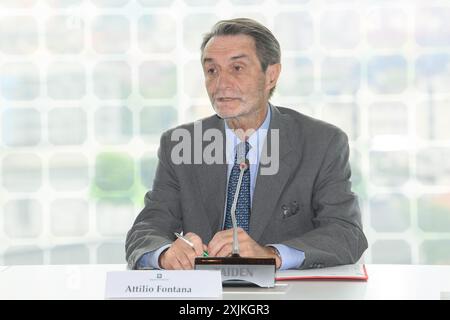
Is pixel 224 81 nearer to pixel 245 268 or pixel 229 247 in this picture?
pixel 229 247

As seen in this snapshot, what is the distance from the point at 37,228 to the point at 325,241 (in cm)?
255

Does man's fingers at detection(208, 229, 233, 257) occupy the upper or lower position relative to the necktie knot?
lower

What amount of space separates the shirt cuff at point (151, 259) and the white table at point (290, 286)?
11 cm

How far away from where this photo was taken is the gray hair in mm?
2977

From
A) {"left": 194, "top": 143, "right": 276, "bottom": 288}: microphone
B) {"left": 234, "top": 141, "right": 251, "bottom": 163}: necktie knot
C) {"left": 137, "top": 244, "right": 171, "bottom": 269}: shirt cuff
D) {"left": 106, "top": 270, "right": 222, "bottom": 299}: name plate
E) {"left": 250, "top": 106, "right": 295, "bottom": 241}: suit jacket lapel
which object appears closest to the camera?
{"left": 106, "top": 270, "right": 222, "bottom": 299}: name plate

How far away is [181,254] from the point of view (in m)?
2.37

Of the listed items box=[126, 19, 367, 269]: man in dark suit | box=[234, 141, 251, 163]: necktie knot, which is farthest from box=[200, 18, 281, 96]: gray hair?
box=[234, 141, 251, 163]: necktie knot

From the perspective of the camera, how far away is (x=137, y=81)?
447 cm

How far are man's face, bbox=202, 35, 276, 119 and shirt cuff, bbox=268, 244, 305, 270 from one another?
719mm

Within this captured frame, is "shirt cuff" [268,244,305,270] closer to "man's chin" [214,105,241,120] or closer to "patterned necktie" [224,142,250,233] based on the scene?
"patterned necktie" [224,142,250,233]

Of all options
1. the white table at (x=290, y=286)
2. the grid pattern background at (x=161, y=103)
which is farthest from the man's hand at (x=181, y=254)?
the grid pattern background at (x=161, y=103)
